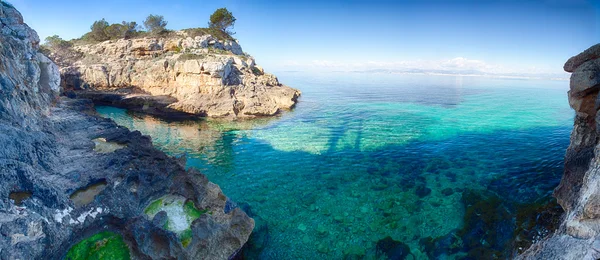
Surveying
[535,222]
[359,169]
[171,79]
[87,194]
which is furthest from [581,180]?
[171,79]

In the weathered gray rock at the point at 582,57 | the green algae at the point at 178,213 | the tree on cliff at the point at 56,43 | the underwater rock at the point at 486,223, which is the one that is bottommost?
the underwater rock at the point at 486,223

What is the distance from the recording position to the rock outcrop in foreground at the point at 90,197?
892cm

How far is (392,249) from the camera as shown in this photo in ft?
37.9

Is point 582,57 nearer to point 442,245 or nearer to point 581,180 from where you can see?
point 581,180

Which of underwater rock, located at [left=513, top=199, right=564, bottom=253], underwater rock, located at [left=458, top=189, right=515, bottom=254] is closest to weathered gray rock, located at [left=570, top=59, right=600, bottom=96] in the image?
underwater rock, located at [left=513, top=199, right=564, bottom=253]

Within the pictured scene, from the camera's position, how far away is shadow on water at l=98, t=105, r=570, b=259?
11.7m

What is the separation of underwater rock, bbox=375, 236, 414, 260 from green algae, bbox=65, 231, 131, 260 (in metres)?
9.40

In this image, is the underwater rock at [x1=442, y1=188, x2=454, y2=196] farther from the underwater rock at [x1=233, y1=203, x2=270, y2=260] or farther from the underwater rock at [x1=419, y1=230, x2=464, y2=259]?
the underwater rock at [x1=233, y1=203, x2=270, y2=260]

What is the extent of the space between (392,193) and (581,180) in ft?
25.6

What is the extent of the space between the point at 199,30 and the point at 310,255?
53.3 m

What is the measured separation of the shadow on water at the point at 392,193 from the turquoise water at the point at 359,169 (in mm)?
66

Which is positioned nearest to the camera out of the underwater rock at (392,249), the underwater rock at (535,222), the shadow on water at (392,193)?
the underwater rock at (535,222)

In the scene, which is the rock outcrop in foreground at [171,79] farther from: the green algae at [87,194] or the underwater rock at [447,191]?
the underwater rock at [447,191]

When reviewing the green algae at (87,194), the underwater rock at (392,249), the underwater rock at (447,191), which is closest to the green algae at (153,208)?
the green algae at (87,194)
